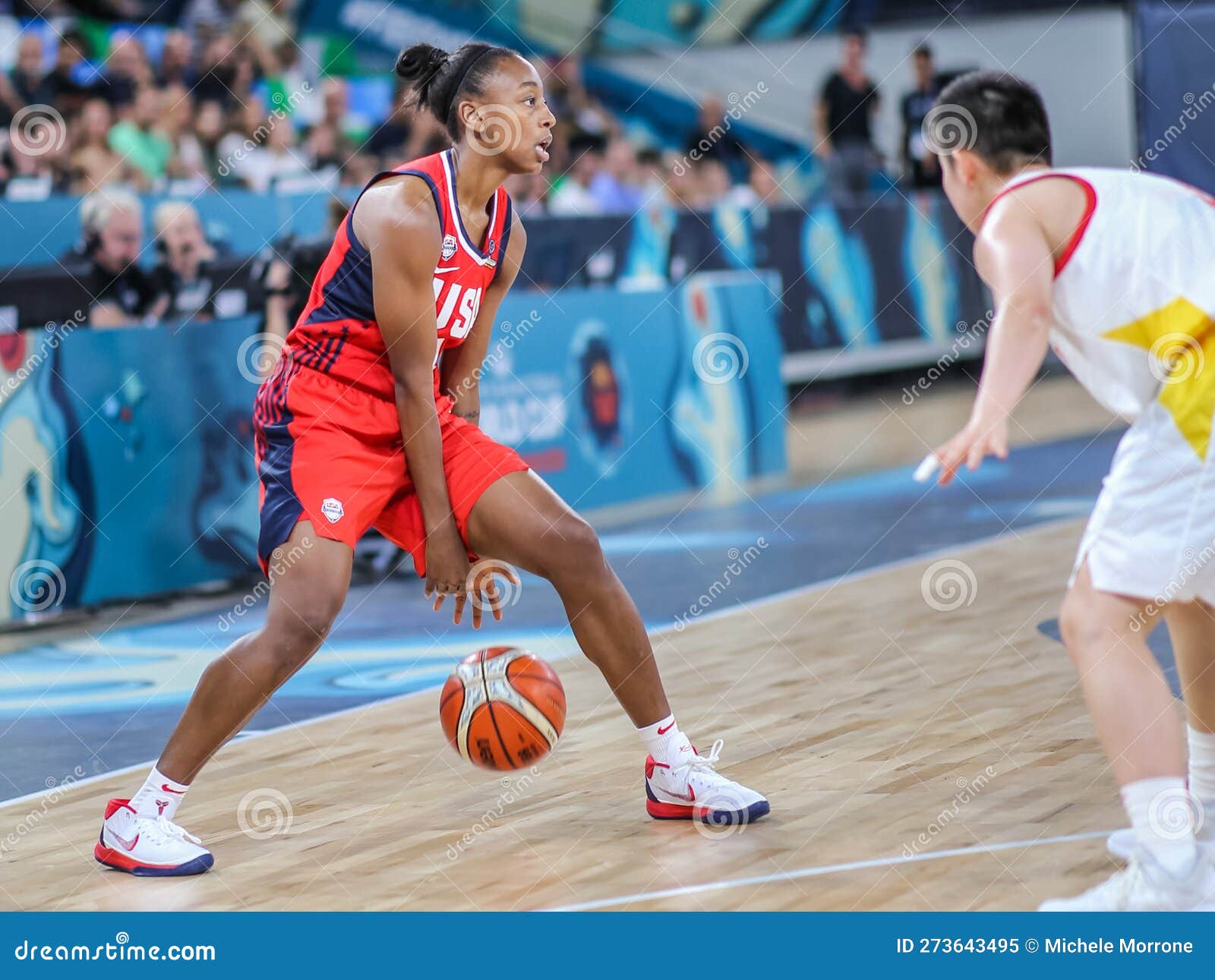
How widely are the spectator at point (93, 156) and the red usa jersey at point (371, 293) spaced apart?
585 centimetres

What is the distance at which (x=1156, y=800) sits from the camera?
3.00 metres

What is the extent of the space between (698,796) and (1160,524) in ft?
4.54

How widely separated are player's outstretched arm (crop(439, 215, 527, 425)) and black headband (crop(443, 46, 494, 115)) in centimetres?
35

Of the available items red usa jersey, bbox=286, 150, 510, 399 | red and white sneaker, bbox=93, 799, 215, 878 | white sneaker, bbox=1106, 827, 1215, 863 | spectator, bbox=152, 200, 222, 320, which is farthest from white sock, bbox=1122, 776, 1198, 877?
spectator, bbox=152, 200, 222, 320

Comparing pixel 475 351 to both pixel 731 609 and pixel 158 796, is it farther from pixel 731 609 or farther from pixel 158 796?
pixel 731 609

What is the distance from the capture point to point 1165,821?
2.99m

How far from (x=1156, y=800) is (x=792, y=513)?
6.10m

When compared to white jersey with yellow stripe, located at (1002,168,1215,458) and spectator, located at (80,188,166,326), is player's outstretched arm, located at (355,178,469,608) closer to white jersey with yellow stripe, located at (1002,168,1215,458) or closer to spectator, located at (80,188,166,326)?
white jersey with yellow stripe, located at (1002,168,1215,458)

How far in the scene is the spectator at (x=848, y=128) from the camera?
1483cm

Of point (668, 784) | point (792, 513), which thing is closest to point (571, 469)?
point (792, 513)

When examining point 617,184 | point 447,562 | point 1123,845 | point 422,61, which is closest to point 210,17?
point 617,184

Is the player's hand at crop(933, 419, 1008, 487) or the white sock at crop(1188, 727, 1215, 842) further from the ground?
the player's hand at crop(933, 419, 1008, 487)

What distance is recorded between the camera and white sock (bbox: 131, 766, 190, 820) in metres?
3.70
